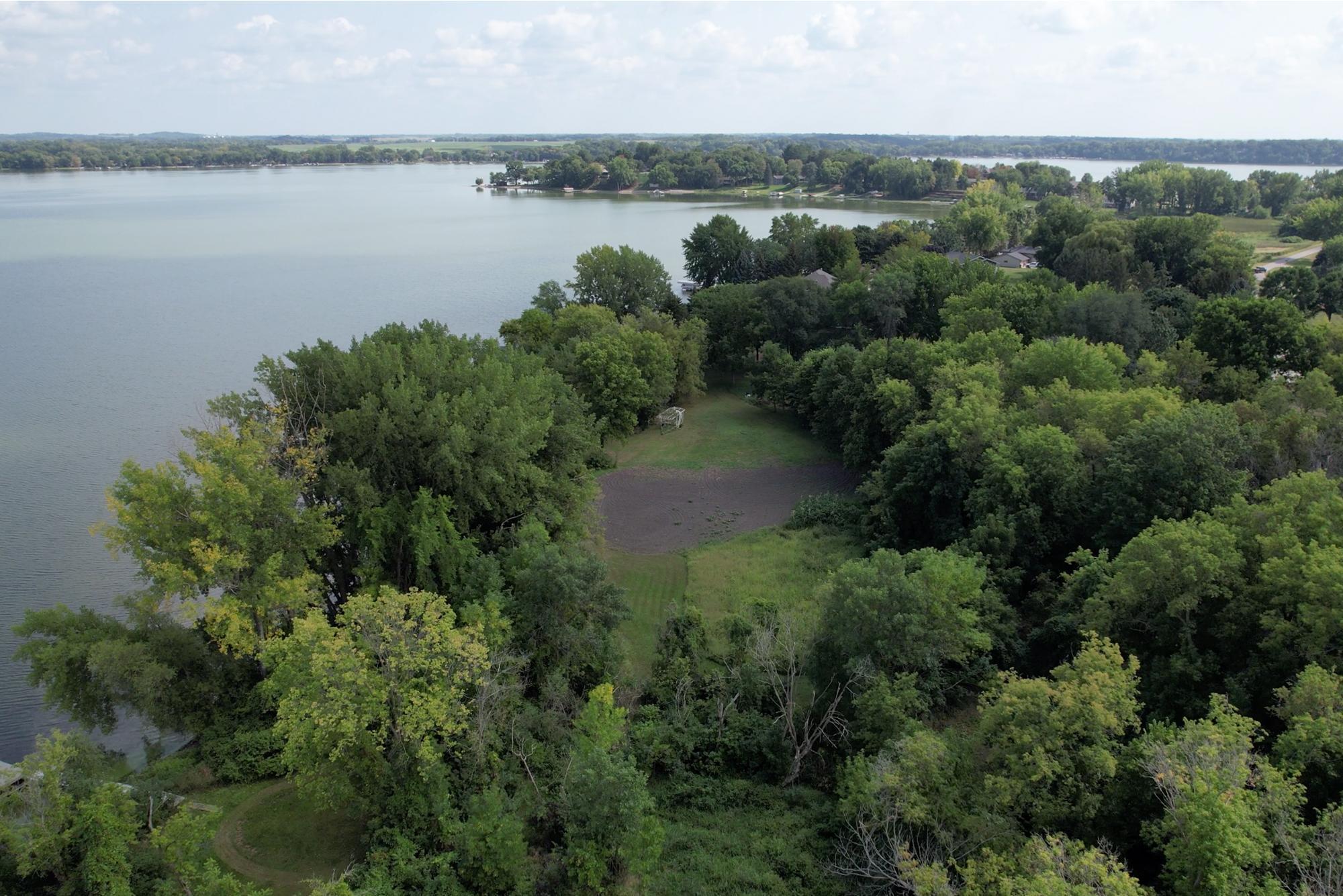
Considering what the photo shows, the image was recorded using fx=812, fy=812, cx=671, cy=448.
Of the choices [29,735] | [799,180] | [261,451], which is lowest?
[29,735]

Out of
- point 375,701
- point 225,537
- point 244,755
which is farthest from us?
point 225,537

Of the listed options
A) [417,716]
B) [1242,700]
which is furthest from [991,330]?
[417,716]

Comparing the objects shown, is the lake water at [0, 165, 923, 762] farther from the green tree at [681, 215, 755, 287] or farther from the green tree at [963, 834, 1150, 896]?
the green tree at [963, 834, 1150, 896]

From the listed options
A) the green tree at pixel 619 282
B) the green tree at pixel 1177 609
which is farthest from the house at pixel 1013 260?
the green tree at pixel 1177 609

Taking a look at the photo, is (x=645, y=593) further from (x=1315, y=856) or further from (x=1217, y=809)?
(x=1315, y=856)

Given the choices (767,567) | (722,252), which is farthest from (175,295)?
(767,567)

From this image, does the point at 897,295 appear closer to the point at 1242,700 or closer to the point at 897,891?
the point at 1242,700
